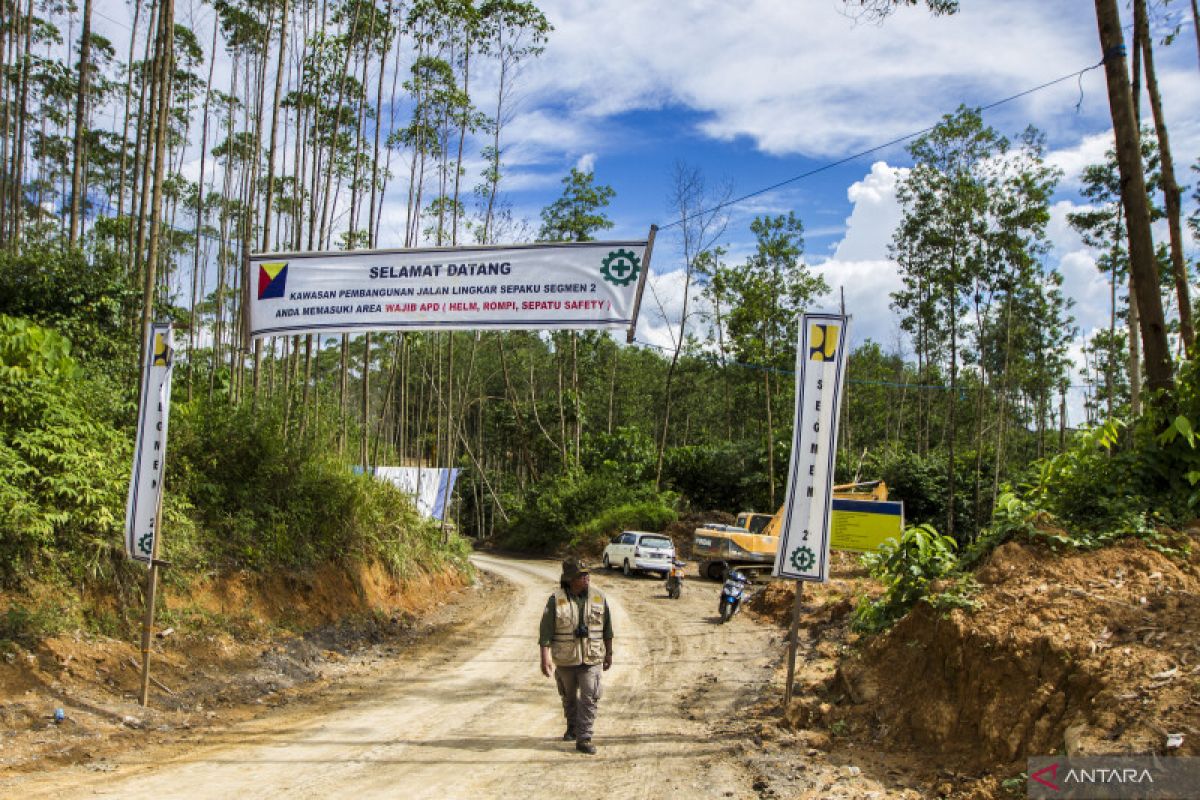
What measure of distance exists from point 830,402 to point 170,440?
907 centimetres

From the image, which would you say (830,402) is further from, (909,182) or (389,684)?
(909,182)

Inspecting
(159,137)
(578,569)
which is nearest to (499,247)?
(578,569)

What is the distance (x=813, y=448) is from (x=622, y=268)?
9.02 feet

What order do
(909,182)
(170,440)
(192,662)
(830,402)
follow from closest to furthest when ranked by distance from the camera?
1. (830,402)
2. (192,662)
3. (170,440)
4. (909,182)

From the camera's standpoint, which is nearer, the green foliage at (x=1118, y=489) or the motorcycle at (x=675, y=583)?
the green foliage at (x=1118, y=489)

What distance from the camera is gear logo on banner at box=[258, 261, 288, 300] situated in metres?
9.42

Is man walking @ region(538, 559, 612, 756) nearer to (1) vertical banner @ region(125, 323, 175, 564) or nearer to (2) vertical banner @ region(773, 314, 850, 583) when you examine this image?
(2) vertical banner @ region(773, 314, 850, 583)

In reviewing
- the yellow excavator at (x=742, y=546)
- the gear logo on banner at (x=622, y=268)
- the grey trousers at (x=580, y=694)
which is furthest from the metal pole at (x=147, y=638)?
the yellow excavator at (x=742, y=546)

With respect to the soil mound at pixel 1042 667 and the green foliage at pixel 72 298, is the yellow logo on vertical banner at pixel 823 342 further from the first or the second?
the green foliage at pixel 72 298

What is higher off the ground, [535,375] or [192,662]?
[535,375]

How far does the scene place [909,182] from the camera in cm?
2808

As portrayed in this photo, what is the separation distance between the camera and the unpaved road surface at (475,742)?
5.41m

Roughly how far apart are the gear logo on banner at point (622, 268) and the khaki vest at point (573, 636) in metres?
3.43

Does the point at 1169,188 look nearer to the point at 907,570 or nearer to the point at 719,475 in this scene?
the point at 907,570
